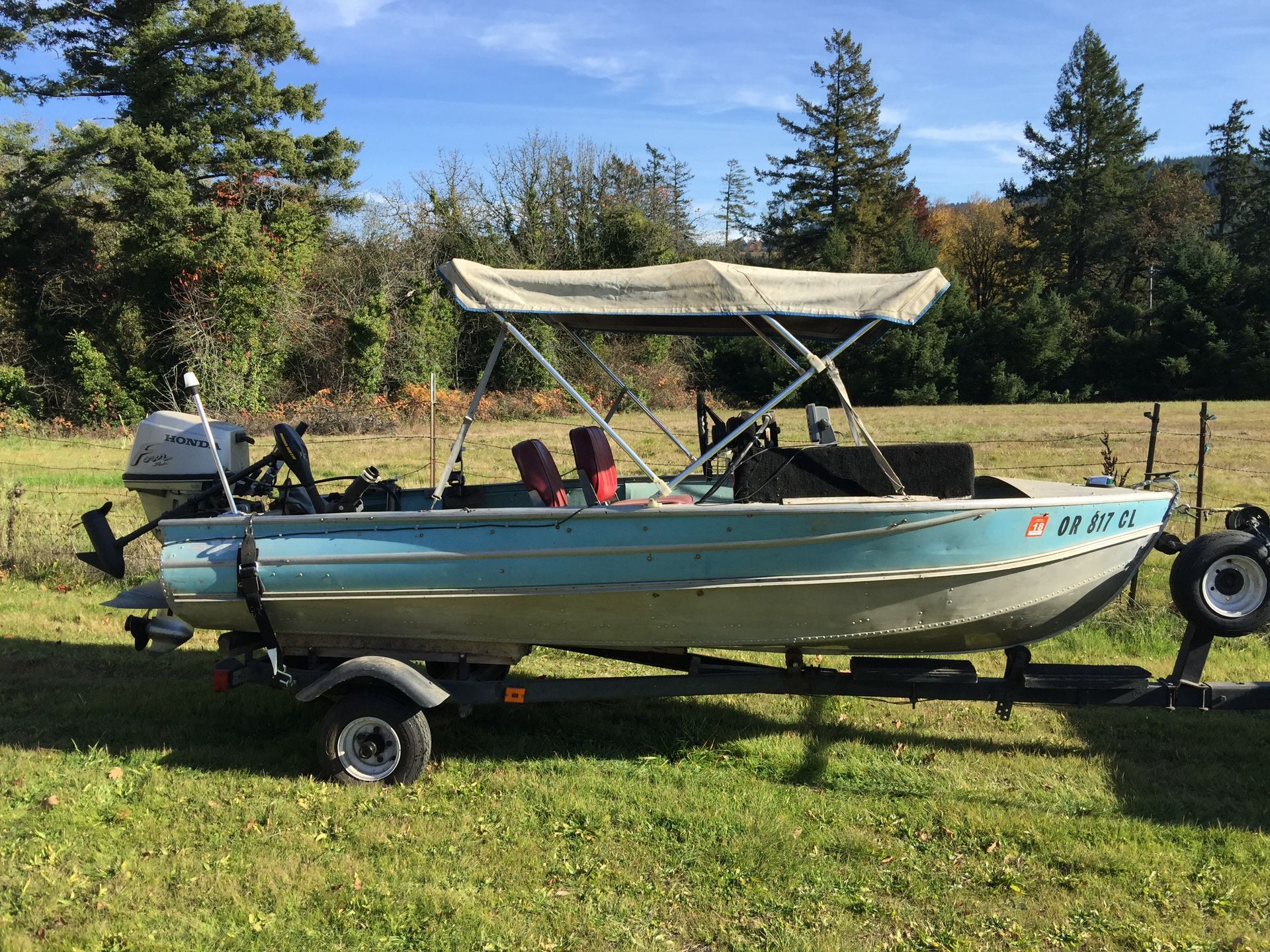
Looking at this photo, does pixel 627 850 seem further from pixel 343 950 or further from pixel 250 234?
pixel 250 234

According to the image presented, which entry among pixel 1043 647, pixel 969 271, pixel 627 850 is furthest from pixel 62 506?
pixel 969 271

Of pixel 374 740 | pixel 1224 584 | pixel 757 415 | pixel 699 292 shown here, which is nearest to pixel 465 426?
pixel 699 292

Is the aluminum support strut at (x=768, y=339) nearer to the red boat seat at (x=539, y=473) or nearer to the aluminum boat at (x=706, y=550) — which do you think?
the aluminum boat at (x=706, y=550)

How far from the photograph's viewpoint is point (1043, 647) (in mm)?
7125

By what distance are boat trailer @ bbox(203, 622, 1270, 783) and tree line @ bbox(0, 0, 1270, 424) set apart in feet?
41.6

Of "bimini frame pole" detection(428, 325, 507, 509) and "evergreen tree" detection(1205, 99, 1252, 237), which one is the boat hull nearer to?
"bimini frame pole" detection(428, 325, 507, 509)

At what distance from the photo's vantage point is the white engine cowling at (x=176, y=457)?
5734mm

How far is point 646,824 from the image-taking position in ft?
15.1

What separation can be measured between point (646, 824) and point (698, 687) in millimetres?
772

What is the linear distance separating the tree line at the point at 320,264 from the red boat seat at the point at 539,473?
39.7 feet

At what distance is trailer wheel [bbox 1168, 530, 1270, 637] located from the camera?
4.51 meters

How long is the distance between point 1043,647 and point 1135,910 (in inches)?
138

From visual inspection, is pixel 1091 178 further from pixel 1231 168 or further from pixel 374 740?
pixel 374 740

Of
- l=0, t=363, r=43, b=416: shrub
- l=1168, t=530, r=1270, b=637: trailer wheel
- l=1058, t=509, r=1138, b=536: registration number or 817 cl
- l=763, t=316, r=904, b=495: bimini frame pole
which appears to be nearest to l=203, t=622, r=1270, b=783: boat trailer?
l=1168, t=530, r=1270, b=637: trailer wheel
